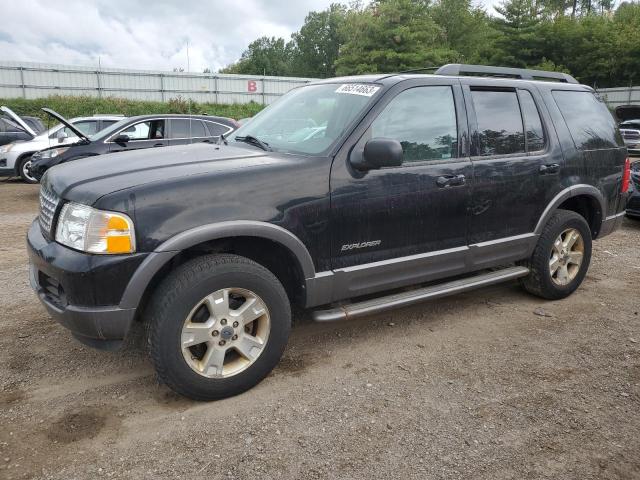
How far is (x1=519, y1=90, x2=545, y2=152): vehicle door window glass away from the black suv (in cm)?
2

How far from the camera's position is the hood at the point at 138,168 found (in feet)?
9.08

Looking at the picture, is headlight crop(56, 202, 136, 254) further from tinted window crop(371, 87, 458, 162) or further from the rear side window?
the rear side window

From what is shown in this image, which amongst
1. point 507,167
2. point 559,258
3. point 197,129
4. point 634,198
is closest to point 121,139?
point 197,129

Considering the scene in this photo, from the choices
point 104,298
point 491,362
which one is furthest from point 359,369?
point 104,298

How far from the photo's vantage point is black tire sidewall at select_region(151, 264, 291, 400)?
275 cm

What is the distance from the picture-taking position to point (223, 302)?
114 inches

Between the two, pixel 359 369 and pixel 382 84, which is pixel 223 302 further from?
pixel 382 84

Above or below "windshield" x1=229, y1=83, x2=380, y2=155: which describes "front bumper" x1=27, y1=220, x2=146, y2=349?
below

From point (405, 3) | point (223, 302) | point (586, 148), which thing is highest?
point (405, 3)

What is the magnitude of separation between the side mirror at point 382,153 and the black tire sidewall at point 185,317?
0.99 meters

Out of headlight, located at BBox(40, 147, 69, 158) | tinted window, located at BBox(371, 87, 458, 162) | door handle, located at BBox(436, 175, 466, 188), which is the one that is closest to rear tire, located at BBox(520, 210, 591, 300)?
door handle, located at BBox(436, 175, 466, 188)

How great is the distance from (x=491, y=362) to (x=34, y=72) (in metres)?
31.5

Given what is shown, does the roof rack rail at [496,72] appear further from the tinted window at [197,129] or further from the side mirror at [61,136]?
the side mirror at [61,136]

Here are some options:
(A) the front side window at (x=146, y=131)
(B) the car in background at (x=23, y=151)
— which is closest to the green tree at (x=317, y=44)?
(B) the car in background at (x=23, y=151)
